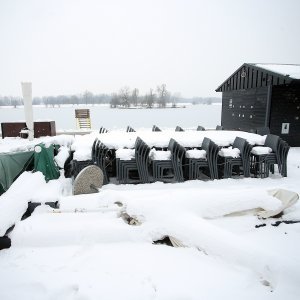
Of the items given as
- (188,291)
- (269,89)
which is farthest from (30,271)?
(269,89)

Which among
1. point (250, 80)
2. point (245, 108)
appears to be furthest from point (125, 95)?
point (250, 80)

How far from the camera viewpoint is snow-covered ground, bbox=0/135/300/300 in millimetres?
2545

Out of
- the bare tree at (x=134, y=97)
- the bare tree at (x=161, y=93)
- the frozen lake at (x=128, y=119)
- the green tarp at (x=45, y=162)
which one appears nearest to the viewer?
the green tarp at (x=45, y=162)

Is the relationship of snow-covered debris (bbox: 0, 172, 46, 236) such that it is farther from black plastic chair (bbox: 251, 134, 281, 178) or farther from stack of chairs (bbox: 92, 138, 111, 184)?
black plastic chair (bbox: 251, 134, 281, 178)

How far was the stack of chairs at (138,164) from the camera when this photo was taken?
6.01 meters

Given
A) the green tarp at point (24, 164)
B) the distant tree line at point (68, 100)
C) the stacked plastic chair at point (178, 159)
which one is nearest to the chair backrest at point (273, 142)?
the stacked plastic chair at point (178, 159)

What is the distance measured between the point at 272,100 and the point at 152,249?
31.7 ft

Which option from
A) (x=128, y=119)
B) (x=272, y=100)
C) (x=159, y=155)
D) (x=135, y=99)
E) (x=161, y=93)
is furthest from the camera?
(x=161, y=93)

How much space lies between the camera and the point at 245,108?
41.1 feet

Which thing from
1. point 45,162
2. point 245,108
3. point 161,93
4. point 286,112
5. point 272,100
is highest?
point 161,93

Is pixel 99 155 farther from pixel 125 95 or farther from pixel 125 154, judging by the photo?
pixel 125 95

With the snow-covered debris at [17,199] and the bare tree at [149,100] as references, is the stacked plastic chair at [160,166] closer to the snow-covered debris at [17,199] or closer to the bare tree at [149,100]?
the snow-covered debris at [17,199]

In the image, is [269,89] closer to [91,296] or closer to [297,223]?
Result: [297,223]

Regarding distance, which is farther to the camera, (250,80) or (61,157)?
(250,80)
